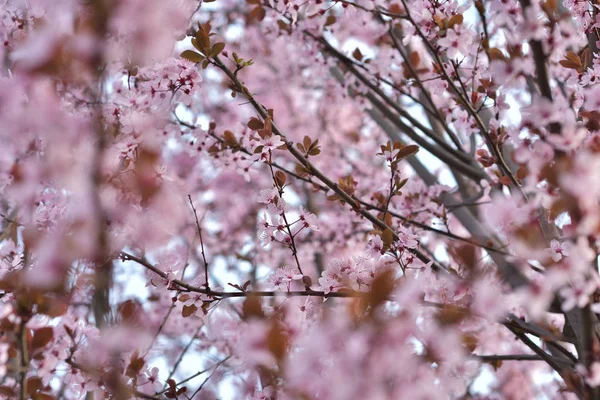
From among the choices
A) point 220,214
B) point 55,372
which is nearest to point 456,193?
point 55,372

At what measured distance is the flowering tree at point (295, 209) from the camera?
102 centimetres

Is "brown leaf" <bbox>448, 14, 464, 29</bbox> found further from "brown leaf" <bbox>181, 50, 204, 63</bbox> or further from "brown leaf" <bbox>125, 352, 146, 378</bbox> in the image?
"brown leaf" <bbox>125, 352, 146, 378</bbox>

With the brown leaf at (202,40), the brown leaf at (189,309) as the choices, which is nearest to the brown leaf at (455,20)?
Result: the brown leaf at (202,40)

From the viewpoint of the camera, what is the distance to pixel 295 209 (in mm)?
2449

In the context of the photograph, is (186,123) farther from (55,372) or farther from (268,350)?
(268,350)

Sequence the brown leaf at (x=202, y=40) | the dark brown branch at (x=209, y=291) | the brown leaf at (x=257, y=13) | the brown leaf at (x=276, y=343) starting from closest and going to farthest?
1. the brown leaf at (x=276, y=343)
2. the dark brown branch at (x=209, y=291)
3. the brown leaf at (x=202, y=40)
4. the brown leaf at (x=257, y=13)

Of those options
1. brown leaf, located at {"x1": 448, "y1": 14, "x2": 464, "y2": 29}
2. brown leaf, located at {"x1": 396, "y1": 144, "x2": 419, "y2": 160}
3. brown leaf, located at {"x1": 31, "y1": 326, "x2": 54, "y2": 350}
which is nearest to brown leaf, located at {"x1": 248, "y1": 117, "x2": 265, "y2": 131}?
brown leaf, located at {"x1": 396, "y1": 144, "x2": 419, "y2": 160}

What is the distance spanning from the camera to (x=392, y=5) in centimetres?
307

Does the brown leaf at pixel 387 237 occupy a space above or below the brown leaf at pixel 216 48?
below

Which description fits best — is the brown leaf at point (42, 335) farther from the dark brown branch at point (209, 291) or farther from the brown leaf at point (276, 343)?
the brown leaf at point (276, 343)

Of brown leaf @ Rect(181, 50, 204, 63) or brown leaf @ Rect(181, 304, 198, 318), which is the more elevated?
brown leaf @ Rect(181, 50, 204, 63)

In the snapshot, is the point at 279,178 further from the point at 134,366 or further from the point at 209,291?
the point at 134,366

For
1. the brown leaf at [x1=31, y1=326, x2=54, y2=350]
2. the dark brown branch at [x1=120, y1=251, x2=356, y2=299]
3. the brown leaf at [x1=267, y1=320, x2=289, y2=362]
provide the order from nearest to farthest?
the brown leaf at [x1=267, y1=320, x2=289, y2=362], the brown leaf at [x1=31, y1=326, x2=54, y2=350], the dark brown branch at [x1=120, y1=251, x2=356, y2=299]

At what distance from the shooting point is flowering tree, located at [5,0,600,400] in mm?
1017
